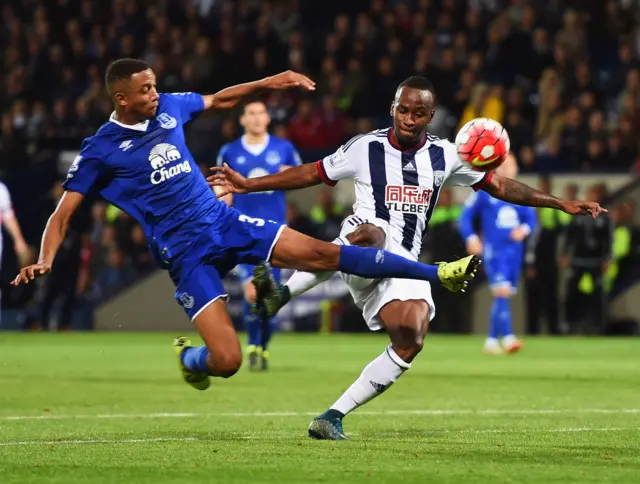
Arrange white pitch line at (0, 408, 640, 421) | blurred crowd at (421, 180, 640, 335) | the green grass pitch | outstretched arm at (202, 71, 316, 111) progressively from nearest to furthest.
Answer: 1. the green grass pitch
2. outstretched arm at (202, 71, 316, 111)
3. white pitch line at (0, 408, 640, 421)
4. blurred crowd at (421, 180, 640, 335)

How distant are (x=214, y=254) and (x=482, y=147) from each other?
1.75 meters

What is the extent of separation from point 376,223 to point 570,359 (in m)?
7.55

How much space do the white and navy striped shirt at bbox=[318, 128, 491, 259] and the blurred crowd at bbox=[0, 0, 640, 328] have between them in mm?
11657

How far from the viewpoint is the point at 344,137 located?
71.6 feet

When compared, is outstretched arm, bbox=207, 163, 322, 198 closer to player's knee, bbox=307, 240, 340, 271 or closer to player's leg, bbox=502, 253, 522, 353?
player's knee, bbox=307, 240, 340, 271

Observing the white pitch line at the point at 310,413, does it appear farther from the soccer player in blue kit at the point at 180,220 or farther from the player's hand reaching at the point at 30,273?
the player's hand reaching at the point at 30,273

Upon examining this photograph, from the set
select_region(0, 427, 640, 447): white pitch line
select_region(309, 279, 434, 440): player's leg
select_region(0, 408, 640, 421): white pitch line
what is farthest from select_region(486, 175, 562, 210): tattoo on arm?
select_region(0, 408, 640, 421): white pitch line

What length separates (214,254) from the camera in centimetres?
777

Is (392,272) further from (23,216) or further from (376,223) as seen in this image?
(23,216)

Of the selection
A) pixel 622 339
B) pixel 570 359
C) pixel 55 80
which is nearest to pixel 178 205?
pixel 570 359

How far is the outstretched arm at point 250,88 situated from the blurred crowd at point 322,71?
11785 mm

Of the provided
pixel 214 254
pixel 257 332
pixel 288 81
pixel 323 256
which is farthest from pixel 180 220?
pixel 257 332

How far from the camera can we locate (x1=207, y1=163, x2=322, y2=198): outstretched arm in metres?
8.07

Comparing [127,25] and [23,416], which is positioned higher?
[127,25]
